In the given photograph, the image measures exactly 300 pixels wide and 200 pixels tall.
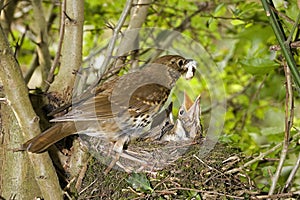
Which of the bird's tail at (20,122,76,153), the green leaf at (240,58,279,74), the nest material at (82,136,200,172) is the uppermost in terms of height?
the green leaf at (240,58,279,74)

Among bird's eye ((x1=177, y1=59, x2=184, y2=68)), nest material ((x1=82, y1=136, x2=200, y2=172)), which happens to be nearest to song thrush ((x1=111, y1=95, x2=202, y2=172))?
nest material ((x1=82, y1=136, x2=200, y2=172))

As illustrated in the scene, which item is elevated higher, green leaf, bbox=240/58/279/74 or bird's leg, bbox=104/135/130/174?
green leaf, bbox=240/58/279/74

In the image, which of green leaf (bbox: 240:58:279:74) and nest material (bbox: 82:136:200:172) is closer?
nest material (bbox: 82:136:200:172)

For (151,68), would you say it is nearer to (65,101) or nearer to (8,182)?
(65,101)

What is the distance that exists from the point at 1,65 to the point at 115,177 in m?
0.77

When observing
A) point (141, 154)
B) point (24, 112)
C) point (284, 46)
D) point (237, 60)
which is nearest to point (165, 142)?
point (141, 154)

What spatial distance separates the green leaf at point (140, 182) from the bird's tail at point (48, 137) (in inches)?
14.6

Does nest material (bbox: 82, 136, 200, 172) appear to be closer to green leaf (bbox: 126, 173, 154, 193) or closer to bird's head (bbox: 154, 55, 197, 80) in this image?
green leaf (bbox: 126, 173, 154, 193)

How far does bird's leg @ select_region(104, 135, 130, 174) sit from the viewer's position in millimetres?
3061

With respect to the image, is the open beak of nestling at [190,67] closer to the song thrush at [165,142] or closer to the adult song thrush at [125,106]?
the adult song thrush at [125,106]

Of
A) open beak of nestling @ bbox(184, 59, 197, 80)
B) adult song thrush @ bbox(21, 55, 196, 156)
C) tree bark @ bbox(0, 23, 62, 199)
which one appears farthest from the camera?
open beak of nestling @ bbox(184, 59, 197, 80)

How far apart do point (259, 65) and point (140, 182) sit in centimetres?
92

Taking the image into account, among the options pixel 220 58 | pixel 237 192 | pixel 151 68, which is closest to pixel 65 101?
pixel 151 68

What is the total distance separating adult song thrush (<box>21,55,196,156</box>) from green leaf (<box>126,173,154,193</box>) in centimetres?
33
